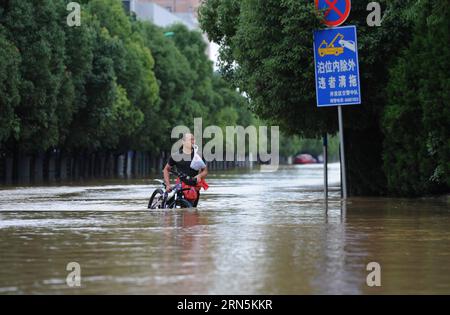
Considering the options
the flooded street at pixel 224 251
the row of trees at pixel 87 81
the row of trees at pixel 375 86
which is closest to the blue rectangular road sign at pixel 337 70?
the row of trees at pixel 375 86

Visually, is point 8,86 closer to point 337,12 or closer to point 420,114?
point 337,12

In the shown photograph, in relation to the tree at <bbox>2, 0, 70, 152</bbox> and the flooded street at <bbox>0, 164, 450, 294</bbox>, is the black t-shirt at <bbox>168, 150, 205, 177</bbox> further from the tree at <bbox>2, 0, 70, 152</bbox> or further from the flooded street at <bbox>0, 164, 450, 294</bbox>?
the tree at <bbox>2, 0, 70, 152</bbox>

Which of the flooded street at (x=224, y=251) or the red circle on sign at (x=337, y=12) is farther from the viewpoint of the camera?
the red circle on sign at (x=337, y=12)

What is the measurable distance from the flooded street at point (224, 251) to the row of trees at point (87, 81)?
2033 centimetres

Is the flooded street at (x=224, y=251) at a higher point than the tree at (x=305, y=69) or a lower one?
lower

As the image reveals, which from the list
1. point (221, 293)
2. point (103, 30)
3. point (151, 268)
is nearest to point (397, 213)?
point (151, 268)

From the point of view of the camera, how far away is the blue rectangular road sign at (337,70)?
2697 centimetres

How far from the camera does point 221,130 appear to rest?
4296 inches

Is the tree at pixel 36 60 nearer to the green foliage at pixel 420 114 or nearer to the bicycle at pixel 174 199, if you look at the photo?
the green foliage at pixel 420 114

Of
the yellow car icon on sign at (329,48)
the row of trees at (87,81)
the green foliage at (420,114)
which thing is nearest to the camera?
the green foliage at (420,114)

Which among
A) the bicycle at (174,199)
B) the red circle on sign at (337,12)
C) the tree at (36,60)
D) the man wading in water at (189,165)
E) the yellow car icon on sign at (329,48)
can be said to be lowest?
the bicycle at (174,199)

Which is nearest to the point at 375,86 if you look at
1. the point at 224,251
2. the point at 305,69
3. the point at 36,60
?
the point at 305,69

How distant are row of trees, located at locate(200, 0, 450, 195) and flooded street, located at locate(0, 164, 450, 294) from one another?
5806 mm

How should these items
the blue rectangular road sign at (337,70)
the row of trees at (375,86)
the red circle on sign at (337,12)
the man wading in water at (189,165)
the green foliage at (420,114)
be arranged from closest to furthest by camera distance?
the man wading in water at (189,165)
the green foliage at (420,114)
the row of trees at (375,86)
the blue rectangular road sign at (337,70)
the red circle on sign at (337,12)
